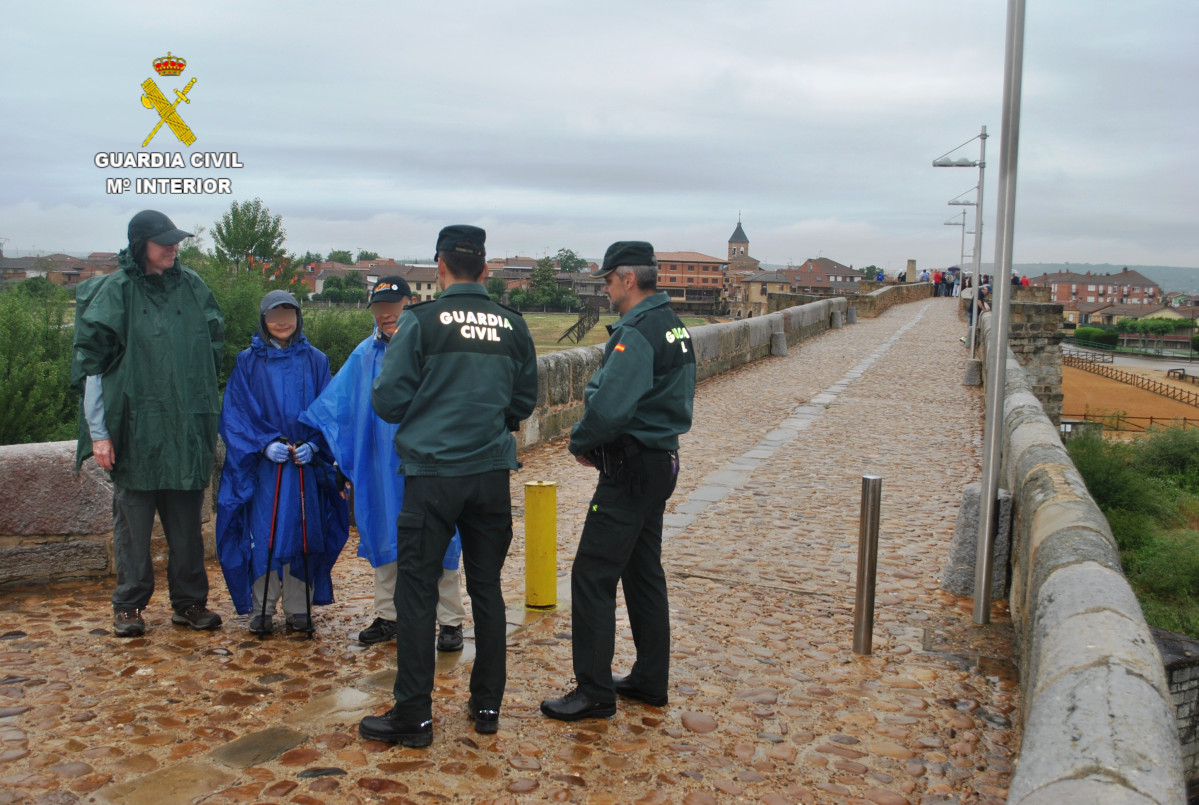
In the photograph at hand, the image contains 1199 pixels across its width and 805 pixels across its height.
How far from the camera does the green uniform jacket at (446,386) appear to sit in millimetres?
3502

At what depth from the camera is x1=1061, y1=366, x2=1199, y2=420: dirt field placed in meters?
53.4

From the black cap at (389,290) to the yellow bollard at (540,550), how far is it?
1.24m

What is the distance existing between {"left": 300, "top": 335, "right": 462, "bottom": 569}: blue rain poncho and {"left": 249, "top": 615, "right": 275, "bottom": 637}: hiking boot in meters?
0.63

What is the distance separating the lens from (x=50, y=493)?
522 cm

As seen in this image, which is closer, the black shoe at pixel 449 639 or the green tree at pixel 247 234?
the black shoe at pixel 449 639

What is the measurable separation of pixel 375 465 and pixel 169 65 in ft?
66.1

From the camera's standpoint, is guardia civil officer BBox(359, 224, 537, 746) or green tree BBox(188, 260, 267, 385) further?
green tree BBox(188, 260, 267, 385)

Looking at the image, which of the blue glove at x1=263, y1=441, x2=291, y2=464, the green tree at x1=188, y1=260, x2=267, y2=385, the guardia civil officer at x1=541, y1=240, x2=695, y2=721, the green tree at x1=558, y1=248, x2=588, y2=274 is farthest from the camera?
the green tree at x1=558, y1=248, x2=588, y2=274

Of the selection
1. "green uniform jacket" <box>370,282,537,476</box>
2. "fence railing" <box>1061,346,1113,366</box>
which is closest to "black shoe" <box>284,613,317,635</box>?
"green uniform jacket" <box>370,282,537,476</box>

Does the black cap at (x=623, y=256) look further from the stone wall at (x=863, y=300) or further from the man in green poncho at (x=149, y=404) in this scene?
the stone wall at (x=863, y=300)

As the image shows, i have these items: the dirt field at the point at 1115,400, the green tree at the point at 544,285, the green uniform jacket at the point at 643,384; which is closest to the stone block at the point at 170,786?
the green uniform jacket at the point at 643,384

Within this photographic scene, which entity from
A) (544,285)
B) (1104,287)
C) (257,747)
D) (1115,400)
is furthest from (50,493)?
(1104,287)

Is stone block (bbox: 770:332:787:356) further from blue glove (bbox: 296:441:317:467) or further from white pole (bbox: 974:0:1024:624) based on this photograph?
blue glove (bbox: 296:441:317:467)

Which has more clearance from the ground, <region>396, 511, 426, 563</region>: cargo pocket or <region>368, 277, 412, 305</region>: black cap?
A: <region>368, 277, 412, 305</region>: black cap
